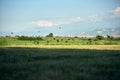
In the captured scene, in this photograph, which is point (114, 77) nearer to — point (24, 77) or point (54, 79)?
point (54, 79)

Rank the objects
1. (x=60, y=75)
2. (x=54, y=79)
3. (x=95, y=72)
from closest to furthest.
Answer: (x=54, y=79) < (x=60, y=75) < (x=95, y=72)

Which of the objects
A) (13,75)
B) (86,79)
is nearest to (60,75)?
(86,79)

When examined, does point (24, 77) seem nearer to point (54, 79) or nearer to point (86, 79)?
point (54, 79)

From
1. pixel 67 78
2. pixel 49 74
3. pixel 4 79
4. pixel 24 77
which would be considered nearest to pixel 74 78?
pixel 67 78

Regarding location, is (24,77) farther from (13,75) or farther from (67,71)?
(67,71)

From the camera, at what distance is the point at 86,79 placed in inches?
579

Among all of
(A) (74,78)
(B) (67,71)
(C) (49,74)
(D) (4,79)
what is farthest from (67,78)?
(D) (4,79)

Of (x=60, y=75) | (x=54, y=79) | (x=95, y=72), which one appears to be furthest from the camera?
(x=95, y=72)

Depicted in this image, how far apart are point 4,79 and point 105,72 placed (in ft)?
21.8

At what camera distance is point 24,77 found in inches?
608

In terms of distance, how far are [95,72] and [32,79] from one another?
4.53 meters

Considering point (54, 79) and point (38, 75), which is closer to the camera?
point (54, 79)

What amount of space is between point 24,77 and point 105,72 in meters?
5.43

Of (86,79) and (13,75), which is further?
(13,75)
